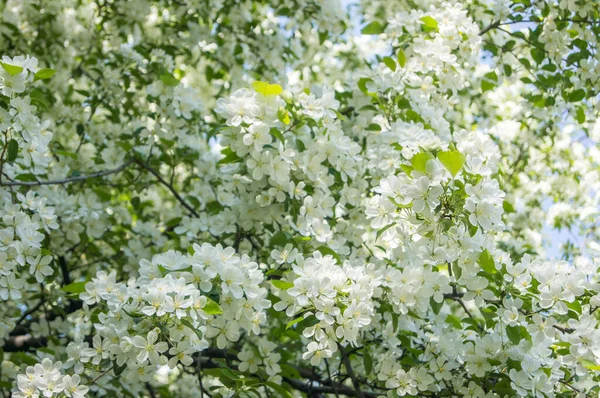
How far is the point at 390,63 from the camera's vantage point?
3.04m

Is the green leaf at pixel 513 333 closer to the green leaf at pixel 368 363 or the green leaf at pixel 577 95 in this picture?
the green leaf at pixel 368 363

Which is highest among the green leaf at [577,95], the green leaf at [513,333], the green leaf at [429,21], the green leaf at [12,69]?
the green leaf at [429,21]

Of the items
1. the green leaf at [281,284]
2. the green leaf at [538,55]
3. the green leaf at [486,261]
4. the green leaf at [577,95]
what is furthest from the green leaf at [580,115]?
the green leaf at [281,284]

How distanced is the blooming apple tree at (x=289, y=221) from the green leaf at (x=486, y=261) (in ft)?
0.04

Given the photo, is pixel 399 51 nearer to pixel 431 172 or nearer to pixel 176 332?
pixel 431 172

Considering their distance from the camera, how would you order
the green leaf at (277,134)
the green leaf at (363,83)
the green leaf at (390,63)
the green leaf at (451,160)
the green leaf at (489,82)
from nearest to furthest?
the green leaf at (451,160), the green leaf at (277,134), the green leaf at (390,63), the green leaf at (363,83), the green leaf at (489,82)

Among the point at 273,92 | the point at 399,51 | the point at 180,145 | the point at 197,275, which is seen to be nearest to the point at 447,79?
the point at 399,51

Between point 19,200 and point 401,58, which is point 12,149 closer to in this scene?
point 19,200

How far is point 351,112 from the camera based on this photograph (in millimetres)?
3445

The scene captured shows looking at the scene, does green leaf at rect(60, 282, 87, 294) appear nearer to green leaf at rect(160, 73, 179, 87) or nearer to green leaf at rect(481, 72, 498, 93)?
green leaf at rect(160, 73, 179, 87)

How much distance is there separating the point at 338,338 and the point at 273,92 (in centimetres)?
92

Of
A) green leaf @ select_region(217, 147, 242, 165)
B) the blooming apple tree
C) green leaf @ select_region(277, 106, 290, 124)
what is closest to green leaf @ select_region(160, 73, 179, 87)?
the blooming apple tree

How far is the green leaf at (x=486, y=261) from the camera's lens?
2354mm

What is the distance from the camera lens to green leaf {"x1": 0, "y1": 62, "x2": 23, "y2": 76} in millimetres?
2328
